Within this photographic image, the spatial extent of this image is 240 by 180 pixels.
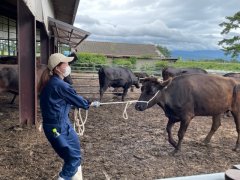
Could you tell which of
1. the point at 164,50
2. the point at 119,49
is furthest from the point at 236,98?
the point at 164,50

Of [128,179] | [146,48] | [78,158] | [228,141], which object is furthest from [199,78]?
[146,48]

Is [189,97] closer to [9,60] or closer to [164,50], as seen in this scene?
[9,60]

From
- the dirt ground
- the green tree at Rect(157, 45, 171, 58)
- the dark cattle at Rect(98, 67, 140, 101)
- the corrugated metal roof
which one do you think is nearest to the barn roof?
the green tree at Rect(157, 45, 171, 58)

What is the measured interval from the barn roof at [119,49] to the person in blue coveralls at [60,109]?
57.6 metres

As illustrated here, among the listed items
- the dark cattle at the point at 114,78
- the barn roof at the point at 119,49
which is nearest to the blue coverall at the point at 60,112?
the dark cattle at the point at 114,78

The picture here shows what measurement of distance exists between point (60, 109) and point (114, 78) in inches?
409

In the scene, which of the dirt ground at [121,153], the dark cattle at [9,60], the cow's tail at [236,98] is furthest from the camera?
the dark cattle at [9,60]

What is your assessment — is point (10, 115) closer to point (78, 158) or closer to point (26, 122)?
point (26, 122)

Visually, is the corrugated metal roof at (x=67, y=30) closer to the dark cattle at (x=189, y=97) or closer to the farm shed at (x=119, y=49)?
the dark cattle at (x=189, y=97)

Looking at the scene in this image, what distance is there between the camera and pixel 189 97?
6344 mm

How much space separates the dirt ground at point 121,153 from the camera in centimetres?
498

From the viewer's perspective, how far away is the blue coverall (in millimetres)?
3688

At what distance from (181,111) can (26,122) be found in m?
3.51

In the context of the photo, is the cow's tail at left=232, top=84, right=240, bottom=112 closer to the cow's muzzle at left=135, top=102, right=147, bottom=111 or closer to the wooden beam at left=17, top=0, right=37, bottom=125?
the cow's muzzle at left=135, top=102, right=147, bottom=111
